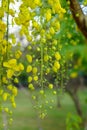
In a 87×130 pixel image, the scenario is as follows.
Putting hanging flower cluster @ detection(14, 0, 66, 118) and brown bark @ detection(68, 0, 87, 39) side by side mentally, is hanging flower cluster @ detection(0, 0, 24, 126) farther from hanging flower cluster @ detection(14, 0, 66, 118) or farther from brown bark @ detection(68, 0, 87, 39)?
brown bark @ detection(68, 0, 87, 39)

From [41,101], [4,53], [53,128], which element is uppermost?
[4,53]

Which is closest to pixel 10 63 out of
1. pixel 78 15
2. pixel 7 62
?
pixel 7 62

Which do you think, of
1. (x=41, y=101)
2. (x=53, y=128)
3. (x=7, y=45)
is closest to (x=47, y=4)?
(x=7, y=45)

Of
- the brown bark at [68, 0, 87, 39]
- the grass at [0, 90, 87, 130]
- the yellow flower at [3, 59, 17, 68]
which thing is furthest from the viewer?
the grass at [0, 90, 87, 130]

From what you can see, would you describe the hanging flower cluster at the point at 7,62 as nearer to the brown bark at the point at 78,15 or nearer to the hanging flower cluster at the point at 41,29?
the hanging flower cluster at the point at 41,29

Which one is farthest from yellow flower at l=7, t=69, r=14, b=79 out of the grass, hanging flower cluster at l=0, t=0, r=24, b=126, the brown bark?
the grass

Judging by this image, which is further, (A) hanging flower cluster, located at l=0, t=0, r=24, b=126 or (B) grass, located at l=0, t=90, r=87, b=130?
(B) grass, located at l=0, t=90, r=87, b=130

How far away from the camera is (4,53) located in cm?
110

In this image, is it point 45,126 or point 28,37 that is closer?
point 28,37

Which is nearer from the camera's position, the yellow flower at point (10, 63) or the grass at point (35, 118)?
the yellow flower at point (10, 63)

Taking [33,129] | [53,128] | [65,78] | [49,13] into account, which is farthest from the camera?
[53,128]

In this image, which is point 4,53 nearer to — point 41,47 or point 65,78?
point 41,47

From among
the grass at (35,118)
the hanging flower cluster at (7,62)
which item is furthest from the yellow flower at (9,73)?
the grass at (35,118)

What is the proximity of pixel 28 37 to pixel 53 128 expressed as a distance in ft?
28.5
